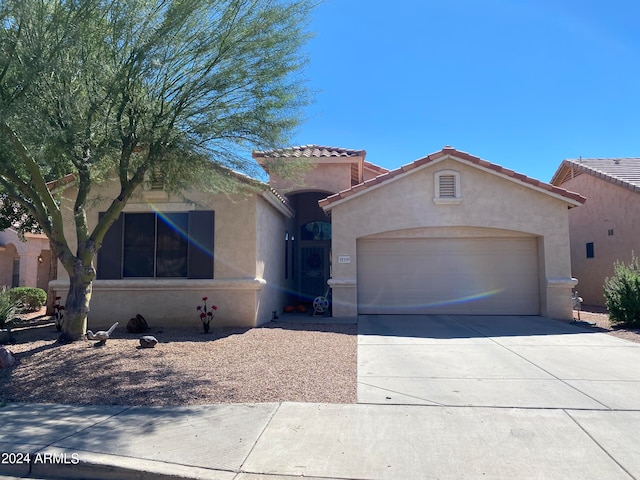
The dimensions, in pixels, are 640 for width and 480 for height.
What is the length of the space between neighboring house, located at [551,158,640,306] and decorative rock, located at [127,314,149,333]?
15024 millimetres

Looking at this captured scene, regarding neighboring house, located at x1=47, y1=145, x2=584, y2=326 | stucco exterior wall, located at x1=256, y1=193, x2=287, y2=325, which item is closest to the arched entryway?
stucco exterior wall, located at x1=256, y1=193, x2=287, y2=325

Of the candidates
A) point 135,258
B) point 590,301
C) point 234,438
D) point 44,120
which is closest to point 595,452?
point 234,438

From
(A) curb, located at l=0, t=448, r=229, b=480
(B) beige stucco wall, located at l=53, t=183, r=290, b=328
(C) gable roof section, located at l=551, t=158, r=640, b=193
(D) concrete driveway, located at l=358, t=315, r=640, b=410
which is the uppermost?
(C) gable roof section, located at l=551, t=158, r=640, b=193

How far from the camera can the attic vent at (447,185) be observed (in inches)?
534

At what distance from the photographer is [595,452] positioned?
14.2 ft

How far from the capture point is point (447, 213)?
1355 cm

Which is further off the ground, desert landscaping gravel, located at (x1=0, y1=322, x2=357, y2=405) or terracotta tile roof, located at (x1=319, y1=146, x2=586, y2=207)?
terracotta tile roof, located at (x1=319, y1=146, x2=586, y2=207)

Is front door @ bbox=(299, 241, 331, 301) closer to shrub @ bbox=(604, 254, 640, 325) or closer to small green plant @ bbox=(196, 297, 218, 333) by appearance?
small green plant @ bbox=(196, 297, 218, 333)

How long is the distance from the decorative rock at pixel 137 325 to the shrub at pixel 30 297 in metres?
7.35

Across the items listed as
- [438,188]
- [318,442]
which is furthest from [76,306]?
[438,188]

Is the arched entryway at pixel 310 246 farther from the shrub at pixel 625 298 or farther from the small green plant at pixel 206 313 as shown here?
the shrub at pixel 625 298

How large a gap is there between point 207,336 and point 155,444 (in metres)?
6.03

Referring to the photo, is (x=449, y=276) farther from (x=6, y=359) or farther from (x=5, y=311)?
(x=5, y=311)

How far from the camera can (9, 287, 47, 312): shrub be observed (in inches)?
643
